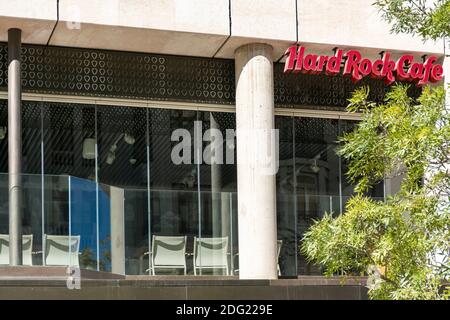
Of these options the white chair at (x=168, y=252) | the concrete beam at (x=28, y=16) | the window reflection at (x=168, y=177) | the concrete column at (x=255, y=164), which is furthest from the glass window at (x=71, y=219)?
the concrete column at (x=255, y=164)

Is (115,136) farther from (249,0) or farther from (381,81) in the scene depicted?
(381,81)

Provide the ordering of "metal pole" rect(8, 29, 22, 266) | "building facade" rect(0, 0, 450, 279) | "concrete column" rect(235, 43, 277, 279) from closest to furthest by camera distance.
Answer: "metal pole" rect(8, 29, 22, 266)
"building facade" rect(0, 0, 450, 279)
"concrete column" rect(235, 43, 277, 279)

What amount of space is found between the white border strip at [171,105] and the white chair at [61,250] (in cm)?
466

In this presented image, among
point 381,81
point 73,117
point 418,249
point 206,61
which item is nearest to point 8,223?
point 73,117

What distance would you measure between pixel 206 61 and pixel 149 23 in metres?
2.57

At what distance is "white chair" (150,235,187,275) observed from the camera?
79.0 ft

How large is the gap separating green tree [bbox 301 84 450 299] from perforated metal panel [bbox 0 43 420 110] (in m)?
9.35

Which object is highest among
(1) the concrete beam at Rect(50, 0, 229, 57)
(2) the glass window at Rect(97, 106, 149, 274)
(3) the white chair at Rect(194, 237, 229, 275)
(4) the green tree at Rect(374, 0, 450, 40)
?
(1) the concrete beam at Rect(50, 0, 229, 57)

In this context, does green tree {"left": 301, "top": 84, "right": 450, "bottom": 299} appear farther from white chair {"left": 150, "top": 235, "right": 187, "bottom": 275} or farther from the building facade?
white chair {"left": 150, "top": 235, "right": 187, "bottom": 275}

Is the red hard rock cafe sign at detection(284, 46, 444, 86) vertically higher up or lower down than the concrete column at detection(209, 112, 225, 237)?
higher up

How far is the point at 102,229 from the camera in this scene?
21.9 metres

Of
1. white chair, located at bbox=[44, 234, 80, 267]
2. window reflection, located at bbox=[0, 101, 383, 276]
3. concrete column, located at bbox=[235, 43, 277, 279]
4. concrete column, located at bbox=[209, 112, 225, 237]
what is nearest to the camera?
white chair, located at bbox=[44, 234, 80, 267]

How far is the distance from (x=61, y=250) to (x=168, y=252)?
152 inches

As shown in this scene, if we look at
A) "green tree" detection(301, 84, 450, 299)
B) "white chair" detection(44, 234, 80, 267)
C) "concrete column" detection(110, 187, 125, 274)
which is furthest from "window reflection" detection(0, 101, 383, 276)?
"green tree" detection(301, 84, 450, 299)
